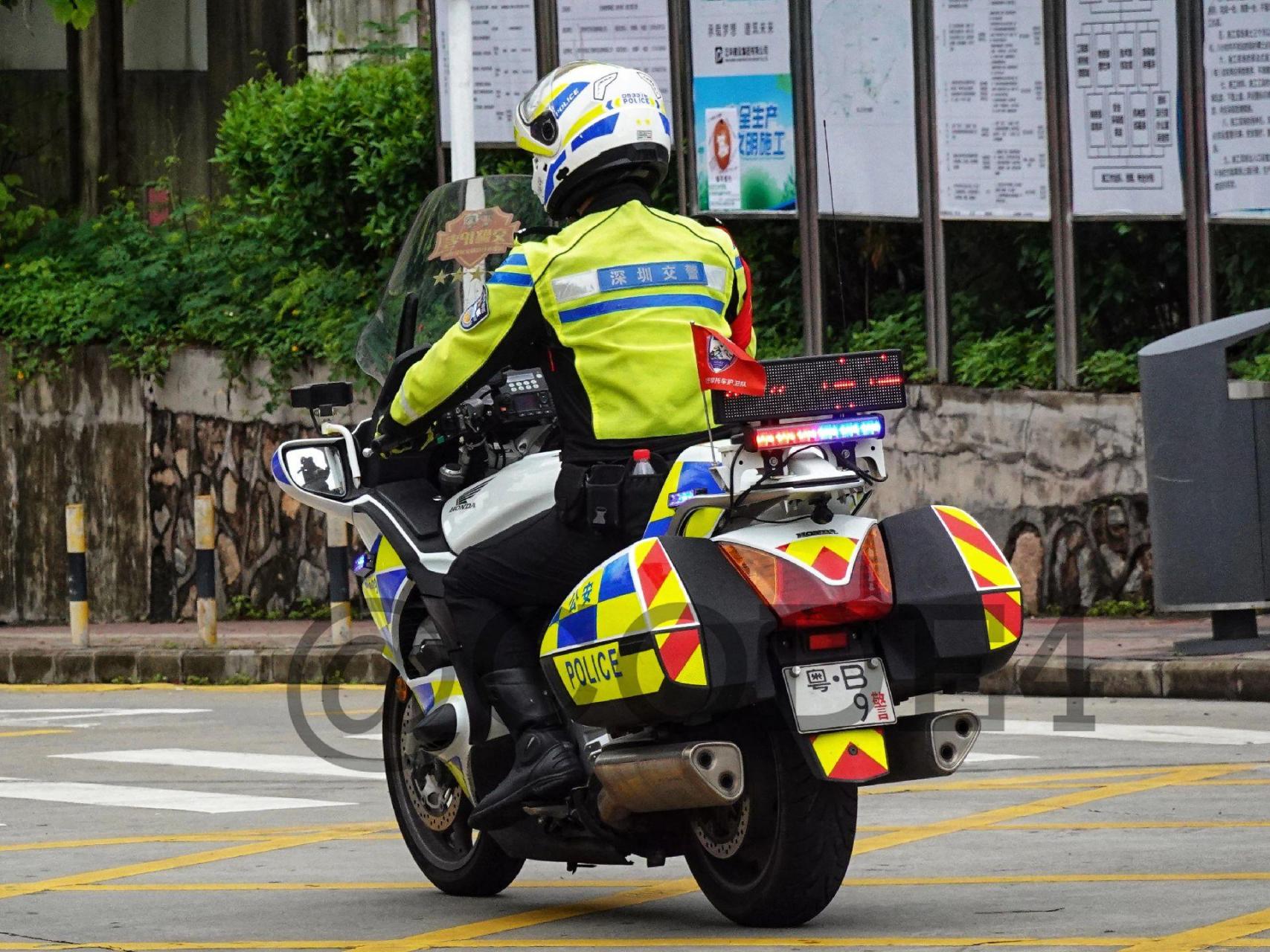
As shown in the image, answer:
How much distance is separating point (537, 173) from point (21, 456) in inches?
542

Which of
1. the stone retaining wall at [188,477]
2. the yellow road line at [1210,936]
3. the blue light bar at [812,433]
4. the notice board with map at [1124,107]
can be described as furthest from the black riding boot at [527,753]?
the notice board with map at [1124,107]

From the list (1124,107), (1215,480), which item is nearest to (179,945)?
(1215,480)

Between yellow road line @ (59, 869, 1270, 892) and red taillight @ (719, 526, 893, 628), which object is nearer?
red taillight @ (719, 526, 893, 628)

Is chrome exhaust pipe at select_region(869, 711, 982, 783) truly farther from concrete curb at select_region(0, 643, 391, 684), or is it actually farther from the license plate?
concrete curb at select_region(0, 643, 391, 684)

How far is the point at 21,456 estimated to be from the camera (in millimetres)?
19062

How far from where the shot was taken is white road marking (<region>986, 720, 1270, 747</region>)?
973 centimetres

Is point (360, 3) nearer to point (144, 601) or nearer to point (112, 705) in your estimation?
point (144, 601)

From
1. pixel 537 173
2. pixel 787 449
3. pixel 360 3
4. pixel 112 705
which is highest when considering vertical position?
pixel 360 3

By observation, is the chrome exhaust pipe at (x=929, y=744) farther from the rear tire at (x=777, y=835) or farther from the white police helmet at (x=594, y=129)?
the white police helmet at (x=594, y=129)

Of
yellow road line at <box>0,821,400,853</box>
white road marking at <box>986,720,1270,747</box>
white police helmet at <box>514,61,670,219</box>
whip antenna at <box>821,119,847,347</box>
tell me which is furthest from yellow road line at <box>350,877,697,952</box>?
whip antenna at <box>821,119,847,347</box>

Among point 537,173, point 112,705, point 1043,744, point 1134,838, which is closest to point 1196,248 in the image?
point 1043,744

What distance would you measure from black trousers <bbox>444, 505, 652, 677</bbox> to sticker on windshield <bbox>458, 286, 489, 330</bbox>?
491 millimetres

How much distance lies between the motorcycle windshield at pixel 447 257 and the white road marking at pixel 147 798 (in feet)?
7.24

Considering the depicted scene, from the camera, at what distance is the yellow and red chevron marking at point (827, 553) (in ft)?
17.5
